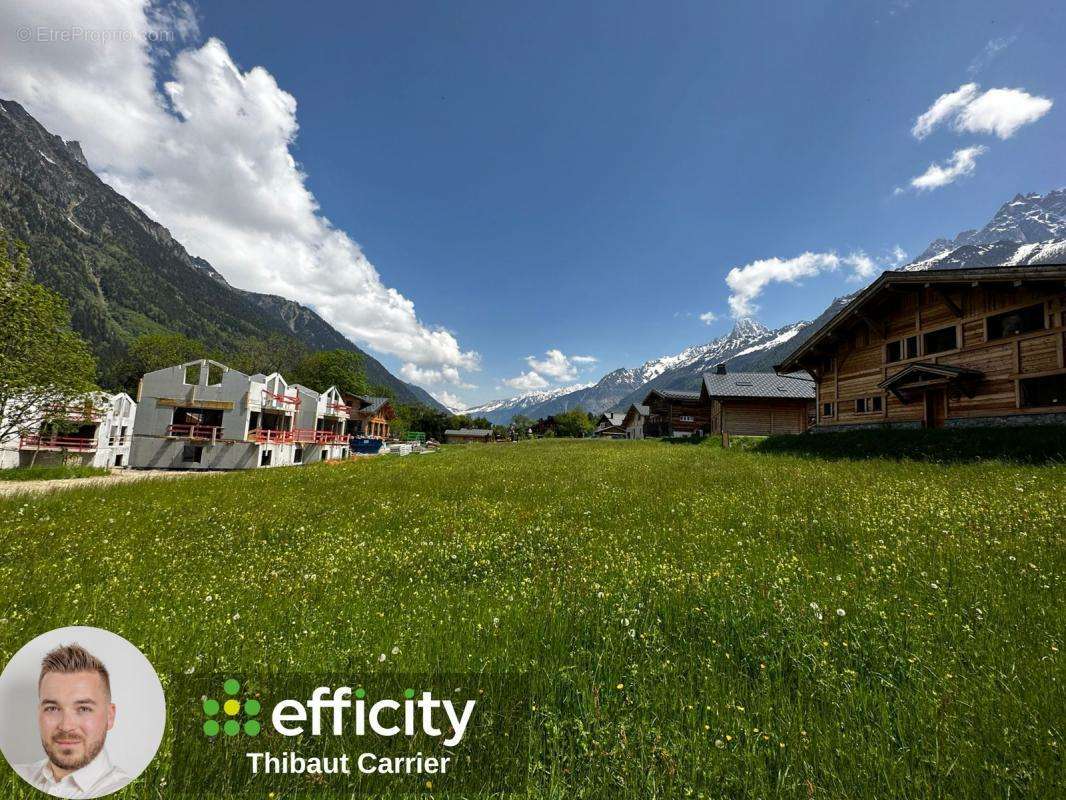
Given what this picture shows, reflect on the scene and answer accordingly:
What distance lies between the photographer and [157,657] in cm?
313

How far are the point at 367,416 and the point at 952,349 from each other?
280ft

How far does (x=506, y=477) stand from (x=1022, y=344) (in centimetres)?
2359

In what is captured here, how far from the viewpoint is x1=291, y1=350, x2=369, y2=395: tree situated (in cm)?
9606

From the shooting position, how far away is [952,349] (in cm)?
2028

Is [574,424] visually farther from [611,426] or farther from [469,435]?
[469,435]

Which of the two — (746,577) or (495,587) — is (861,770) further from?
(495,587)

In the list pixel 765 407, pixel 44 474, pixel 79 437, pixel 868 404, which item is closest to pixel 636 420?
pixel 765 407

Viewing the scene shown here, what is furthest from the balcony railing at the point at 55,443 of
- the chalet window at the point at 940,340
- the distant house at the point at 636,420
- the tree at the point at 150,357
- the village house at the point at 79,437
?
the distant house at the point at 636,420

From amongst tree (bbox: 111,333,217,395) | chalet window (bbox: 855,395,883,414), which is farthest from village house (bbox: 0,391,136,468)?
tree (bbox: 111,333,217,395)

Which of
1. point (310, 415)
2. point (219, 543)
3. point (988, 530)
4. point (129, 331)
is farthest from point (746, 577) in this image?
point (129, 331)

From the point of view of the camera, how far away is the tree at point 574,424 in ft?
457

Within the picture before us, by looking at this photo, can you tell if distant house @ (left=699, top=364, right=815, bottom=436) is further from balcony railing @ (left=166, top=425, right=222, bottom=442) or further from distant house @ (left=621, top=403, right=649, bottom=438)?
balcony railing @ (left=166, top=425, right=222, bottom=442)

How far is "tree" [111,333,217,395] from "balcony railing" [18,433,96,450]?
6360cm

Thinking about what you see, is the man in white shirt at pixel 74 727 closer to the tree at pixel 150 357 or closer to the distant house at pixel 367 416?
the distant house at pixel 367 416
